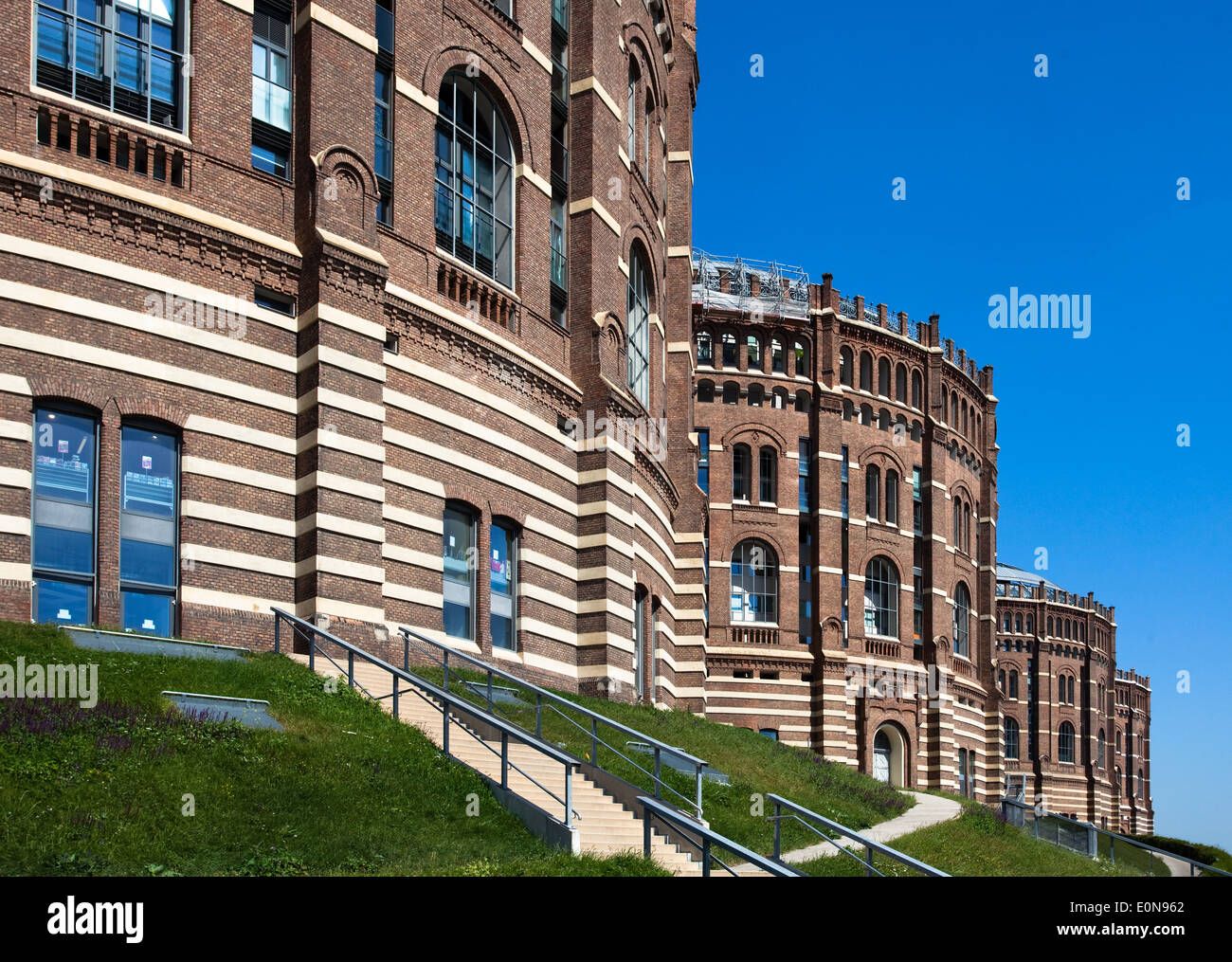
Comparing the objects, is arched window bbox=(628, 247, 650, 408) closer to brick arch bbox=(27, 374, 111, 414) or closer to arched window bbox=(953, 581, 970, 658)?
brick arch bbox=(27, 374, 111, 414)

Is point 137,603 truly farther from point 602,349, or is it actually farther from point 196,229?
point 602,349

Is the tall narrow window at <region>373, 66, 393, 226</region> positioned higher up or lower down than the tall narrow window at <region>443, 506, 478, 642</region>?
higher up

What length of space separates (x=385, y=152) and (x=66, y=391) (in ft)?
29.2

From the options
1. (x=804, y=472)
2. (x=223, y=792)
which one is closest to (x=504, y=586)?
(x=223, y=792)

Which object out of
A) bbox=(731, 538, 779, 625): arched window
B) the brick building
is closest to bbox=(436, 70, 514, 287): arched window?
the brick building

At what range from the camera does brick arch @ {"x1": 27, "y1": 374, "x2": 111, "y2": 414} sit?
67.3ft

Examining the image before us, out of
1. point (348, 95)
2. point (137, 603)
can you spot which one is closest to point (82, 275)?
point (137, 603)

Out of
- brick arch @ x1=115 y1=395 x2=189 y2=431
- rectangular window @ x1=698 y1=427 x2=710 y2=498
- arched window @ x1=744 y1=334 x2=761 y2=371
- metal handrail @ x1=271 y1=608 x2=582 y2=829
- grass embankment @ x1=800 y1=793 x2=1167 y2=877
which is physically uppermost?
arched window @ x1=744 y1=334 x2=761 y2=371

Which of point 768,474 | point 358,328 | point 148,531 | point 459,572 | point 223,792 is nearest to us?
point 223,792

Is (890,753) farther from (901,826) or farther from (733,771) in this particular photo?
(733,771)

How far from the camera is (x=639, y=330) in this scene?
3975 cm

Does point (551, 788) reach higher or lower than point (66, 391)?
lower

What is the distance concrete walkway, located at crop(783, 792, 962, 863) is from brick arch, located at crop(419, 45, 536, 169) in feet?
53.2

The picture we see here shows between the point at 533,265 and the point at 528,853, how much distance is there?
18277 mm
